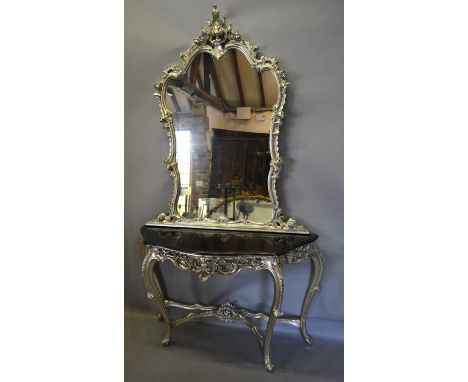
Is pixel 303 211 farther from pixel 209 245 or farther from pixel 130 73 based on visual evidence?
pixel 130 73

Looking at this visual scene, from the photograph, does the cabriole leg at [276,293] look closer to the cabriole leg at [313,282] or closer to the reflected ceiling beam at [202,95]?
the cabriole leg at [313,282]

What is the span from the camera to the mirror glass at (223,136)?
193 centimetres

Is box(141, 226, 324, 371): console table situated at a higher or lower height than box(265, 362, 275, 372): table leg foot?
higher

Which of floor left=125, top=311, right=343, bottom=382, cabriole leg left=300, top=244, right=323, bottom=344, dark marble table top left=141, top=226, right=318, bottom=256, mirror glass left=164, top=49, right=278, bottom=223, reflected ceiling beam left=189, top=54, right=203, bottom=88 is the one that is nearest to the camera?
dark marble table top left=141, top=226, right=318, bottom=256

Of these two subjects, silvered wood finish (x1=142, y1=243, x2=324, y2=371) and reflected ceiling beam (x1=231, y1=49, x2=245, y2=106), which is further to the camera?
reflected ceiling beam (x1=231, y1=49, x2=245, y2=106)

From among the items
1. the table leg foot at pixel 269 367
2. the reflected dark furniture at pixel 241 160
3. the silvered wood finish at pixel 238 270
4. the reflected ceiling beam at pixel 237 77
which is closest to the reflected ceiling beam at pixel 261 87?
the reflected ceiling beam at pixel 237 77

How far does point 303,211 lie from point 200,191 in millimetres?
719

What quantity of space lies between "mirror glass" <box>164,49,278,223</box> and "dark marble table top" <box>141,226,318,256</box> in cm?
14

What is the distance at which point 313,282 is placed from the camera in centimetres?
185

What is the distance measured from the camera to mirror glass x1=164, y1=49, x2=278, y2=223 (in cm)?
193

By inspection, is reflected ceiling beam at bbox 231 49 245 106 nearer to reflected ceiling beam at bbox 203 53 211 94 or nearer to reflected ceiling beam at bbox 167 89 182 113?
reflected ceiling beam at bbox 203 53 211 94

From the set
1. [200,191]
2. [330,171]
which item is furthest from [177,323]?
[330,171]

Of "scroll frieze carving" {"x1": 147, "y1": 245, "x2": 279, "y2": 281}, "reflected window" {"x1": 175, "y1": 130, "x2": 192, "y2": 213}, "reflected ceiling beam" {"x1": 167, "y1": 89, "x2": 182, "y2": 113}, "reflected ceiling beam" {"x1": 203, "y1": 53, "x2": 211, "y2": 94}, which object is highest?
"reflected ceiling beam" {"x1": 203, "y1": 53, "x2": 211, "y2": 94}

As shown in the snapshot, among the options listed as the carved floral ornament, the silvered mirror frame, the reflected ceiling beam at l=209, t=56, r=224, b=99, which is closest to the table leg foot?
the carved floral ornament
